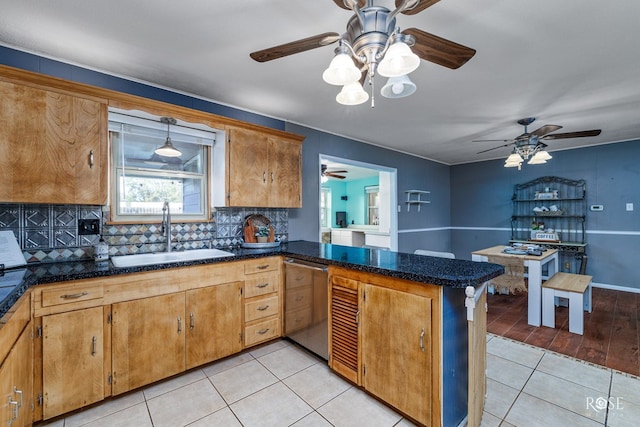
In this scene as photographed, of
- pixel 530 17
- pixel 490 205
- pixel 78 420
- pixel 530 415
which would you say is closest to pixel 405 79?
pixel 530 17

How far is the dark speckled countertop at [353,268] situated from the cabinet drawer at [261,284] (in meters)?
0.27

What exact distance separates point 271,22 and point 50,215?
209 cm

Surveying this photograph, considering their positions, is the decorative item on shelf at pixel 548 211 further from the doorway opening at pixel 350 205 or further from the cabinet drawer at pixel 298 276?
the cabinet drawer at pixel 298 276

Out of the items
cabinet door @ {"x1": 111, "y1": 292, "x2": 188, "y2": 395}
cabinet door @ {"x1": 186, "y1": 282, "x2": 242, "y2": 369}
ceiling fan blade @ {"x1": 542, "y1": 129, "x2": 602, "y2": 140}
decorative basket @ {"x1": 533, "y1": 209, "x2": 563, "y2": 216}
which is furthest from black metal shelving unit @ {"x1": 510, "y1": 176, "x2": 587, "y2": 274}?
cabinet door @ {"x1": 111, "y1": 292, "x2": 188, "y2": 395}

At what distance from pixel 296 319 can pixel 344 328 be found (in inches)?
26.0

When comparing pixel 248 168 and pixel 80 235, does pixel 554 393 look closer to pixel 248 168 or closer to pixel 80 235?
pixel 248 168

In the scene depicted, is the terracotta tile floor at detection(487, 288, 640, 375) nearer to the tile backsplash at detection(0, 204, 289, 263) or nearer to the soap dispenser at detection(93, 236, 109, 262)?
the tile backsplash at detection(0, 204, 289, 263)

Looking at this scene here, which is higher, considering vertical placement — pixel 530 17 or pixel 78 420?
pixel 530 17

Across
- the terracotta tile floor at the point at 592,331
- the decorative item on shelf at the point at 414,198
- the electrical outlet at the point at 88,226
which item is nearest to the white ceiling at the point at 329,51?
the electrical outlet at the point at 88,226

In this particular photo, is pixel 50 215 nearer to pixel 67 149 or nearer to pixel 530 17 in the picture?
pixel 67 149

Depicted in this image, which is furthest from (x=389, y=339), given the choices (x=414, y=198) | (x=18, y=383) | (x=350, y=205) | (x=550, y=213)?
(x=350, y=205)

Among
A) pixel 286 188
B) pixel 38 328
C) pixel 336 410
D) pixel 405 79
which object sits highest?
pixel 405 79

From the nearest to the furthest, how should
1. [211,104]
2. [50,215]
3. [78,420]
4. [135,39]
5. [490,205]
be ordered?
[78,420]
[135,39]
[50,215]
[211,104]
[490,205]

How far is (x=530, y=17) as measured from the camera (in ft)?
5.43
